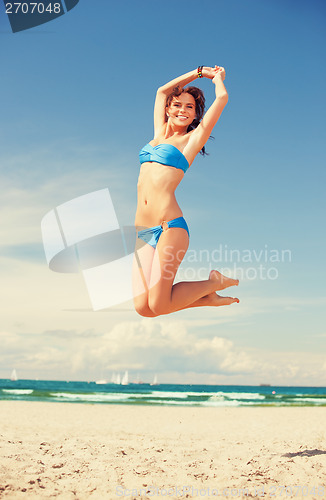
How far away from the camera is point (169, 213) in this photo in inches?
174

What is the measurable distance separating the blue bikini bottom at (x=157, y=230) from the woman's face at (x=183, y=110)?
1.01 m

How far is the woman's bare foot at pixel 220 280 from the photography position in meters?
4.69

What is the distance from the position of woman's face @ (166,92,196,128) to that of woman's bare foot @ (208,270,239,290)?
4.95 ft

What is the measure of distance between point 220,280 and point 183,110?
1.72 m

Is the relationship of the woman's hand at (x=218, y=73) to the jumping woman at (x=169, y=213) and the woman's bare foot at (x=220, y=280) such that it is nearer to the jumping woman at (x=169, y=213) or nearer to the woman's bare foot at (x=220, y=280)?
the jumping woman at (x=169, y=213)

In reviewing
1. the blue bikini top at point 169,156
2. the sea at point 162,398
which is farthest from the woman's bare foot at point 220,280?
the sea at point 162,398

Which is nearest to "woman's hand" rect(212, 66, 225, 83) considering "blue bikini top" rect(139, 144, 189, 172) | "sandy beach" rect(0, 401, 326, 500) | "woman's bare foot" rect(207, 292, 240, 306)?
"blue bikini top" rect(139, 144, 189, 172)

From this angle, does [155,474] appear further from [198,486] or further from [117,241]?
[117,241]

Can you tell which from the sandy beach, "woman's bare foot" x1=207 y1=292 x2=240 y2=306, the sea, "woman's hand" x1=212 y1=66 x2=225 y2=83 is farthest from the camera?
the sea

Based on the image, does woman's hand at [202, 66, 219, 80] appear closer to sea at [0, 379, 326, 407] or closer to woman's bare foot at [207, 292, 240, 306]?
woman's bare foot at [207, 292, 240, 306]

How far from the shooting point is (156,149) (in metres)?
4.54

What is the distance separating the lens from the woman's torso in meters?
4.42

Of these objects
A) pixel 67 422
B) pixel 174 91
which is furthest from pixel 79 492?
pixel 67 422

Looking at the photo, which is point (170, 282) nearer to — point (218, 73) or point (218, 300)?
point (218, 300)
